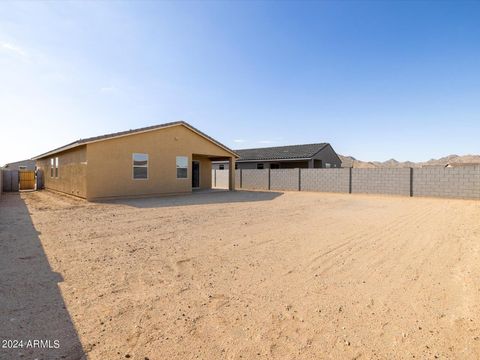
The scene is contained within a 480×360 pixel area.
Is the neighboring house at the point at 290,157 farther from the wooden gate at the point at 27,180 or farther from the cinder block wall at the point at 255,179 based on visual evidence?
the wooden gate at the point at 27,180

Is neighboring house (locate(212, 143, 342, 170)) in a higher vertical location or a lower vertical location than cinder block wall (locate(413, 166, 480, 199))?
higher

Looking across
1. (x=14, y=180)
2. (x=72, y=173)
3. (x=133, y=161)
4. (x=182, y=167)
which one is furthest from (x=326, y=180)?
(x=14, y=180)

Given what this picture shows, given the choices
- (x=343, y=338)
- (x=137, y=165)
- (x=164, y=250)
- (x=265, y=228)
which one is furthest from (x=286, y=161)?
(x=343, y=338)

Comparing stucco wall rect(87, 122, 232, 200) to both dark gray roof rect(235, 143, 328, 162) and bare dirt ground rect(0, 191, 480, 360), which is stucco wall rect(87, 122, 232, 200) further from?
dark gray roof rect(235, 143, 328, 162)

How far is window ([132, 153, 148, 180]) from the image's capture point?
1461cm

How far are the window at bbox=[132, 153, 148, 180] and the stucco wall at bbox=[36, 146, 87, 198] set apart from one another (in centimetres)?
233

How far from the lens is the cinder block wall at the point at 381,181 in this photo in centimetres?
1681

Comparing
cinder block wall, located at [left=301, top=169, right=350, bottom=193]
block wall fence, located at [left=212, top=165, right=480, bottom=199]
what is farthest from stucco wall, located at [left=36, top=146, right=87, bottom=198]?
cinder block wall, located at [left=301, top=169, right=350, bottom=193]

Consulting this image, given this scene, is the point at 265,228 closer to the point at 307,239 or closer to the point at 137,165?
the point at 307,239

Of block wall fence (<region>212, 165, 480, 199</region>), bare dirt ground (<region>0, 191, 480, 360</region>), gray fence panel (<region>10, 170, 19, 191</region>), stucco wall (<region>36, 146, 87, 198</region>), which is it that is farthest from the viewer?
gray fence panel (<region>10, 170, 19, 191</region>)

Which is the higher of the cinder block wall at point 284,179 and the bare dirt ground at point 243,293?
the cinder block wall at point 284,179

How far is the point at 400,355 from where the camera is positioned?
94.7 inches

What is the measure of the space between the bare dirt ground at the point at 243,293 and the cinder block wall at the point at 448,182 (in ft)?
33.2

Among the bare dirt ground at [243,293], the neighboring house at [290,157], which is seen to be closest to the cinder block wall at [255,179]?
the neighboring house at [290,157]
